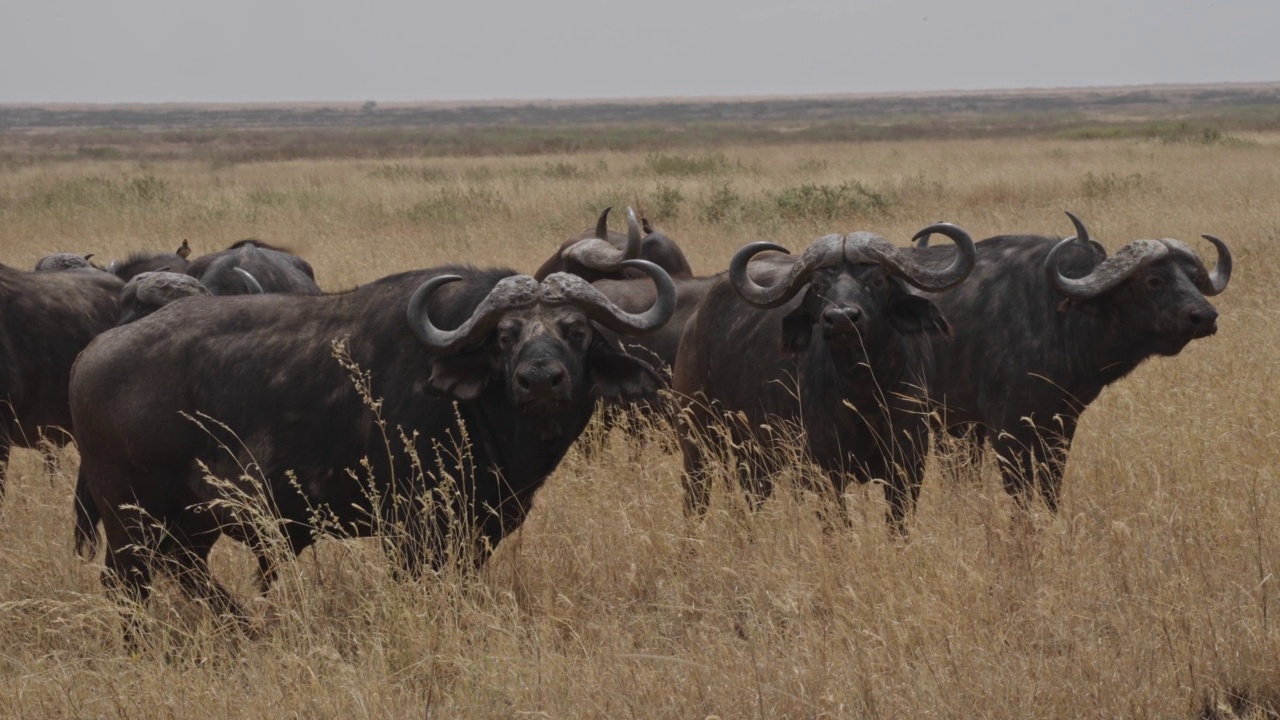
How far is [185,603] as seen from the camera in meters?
4.96

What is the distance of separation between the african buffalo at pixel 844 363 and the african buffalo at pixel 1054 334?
→ 460mm

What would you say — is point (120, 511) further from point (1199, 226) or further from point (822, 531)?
point (1199, 226)

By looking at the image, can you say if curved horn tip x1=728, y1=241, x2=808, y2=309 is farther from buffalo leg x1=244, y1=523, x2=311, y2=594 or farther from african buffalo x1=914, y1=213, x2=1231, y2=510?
buffalo leg x1=244, y1=523, x2=311, y2=594

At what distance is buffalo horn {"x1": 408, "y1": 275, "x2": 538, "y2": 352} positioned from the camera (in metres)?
4.61

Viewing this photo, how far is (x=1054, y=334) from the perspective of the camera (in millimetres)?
6086

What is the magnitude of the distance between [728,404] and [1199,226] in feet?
32.8

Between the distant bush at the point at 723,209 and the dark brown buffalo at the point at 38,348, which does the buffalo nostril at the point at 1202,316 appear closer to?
the dark brown buffalo at the point at 38,348

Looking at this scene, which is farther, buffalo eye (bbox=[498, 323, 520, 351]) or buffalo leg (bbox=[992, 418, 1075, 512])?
buffalo leg (bbox=[992, 418, 1075, 512])

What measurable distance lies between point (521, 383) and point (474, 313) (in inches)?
14.2

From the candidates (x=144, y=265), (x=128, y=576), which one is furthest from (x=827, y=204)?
(x=128, y=576)

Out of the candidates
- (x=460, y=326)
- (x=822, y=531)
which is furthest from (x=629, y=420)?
(x=460, y=326)

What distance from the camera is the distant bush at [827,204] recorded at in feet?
58.4

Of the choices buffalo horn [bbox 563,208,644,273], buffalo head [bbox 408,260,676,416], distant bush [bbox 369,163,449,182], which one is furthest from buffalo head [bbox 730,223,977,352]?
distant bush [bbox 369,163,449,182]

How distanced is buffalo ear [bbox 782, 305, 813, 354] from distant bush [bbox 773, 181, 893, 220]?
11946 mm
